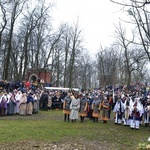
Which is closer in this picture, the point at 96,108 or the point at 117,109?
the point at 117,109

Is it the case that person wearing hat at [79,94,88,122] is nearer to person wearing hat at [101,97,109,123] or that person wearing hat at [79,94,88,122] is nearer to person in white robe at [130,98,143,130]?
person wearing hat at [101,97,109,123]

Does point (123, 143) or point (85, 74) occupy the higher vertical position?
point (85, 74)

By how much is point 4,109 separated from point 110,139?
35.4 ft

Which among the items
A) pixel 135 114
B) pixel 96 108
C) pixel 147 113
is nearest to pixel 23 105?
pixel 96 108

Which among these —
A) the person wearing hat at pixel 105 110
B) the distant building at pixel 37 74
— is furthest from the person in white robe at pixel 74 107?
the distant building at pixel 37 74

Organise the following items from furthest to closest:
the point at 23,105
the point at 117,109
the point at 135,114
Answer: the point at 23,105 → the point at 117,109 → the point at 135,114

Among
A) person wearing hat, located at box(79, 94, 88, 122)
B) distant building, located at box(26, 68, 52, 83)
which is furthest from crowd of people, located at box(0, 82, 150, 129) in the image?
distant building, located at box(26, 68, 52, 83)

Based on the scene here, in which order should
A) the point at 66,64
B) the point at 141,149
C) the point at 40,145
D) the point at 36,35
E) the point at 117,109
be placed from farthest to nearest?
the point at 66,64, the point at 36,35, the point at 117,109, the point at 40,145, the point at 141,149

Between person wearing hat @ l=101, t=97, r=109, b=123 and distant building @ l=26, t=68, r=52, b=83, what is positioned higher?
distant building @ l=26, t=68, r=52, b=83

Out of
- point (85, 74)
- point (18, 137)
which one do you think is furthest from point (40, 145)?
point (85, 74)

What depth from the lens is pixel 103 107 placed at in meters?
19.0

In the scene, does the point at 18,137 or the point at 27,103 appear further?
the point at 27,103

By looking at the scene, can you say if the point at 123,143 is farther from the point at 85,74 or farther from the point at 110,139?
the point at 85,74

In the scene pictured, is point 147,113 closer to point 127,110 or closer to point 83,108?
point 127,110
